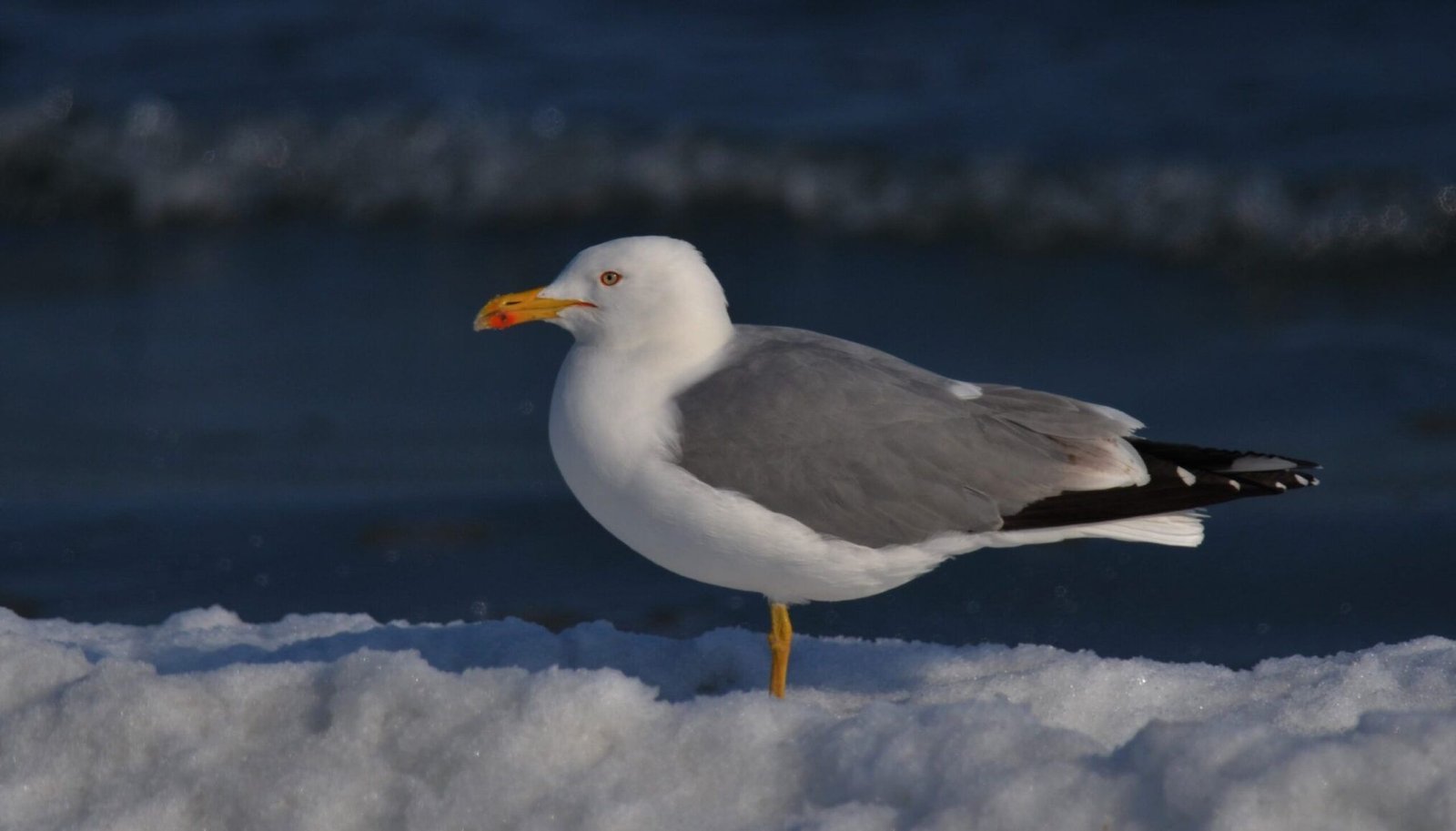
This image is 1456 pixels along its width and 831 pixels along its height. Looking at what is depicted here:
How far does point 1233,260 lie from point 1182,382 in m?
1.83

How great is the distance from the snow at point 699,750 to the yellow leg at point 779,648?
82 millimetres

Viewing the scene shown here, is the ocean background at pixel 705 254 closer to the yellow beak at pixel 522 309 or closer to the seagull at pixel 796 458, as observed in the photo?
the seagull at pixel 796 458

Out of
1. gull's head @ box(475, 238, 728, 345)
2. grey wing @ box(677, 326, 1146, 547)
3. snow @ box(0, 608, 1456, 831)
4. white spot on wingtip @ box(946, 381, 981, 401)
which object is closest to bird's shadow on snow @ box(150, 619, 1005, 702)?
snow @ box(0, 608, 1456, 831)

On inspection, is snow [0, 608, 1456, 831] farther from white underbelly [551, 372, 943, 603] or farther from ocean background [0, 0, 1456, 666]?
ocean background [0, 0, 1456, 666]

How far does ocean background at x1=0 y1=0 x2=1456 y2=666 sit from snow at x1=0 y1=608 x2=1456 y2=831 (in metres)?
1.78

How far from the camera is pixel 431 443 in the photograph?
22.2 feet

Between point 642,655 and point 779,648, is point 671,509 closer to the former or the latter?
point 779,648

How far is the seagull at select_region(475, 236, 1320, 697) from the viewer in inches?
141

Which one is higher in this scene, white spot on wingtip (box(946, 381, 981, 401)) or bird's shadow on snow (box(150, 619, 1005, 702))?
white spot on wingtip (box(946, 381, 981, 401))

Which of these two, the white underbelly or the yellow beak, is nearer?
the white underbelly

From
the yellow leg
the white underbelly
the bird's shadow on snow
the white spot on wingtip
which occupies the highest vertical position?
the white spot on wingtip

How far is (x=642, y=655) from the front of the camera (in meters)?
3.95

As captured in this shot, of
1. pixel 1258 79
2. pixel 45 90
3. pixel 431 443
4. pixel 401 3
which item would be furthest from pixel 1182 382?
pixel 45 90

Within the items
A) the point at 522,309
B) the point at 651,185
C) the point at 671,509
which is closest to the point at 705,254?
the point at 651,185
